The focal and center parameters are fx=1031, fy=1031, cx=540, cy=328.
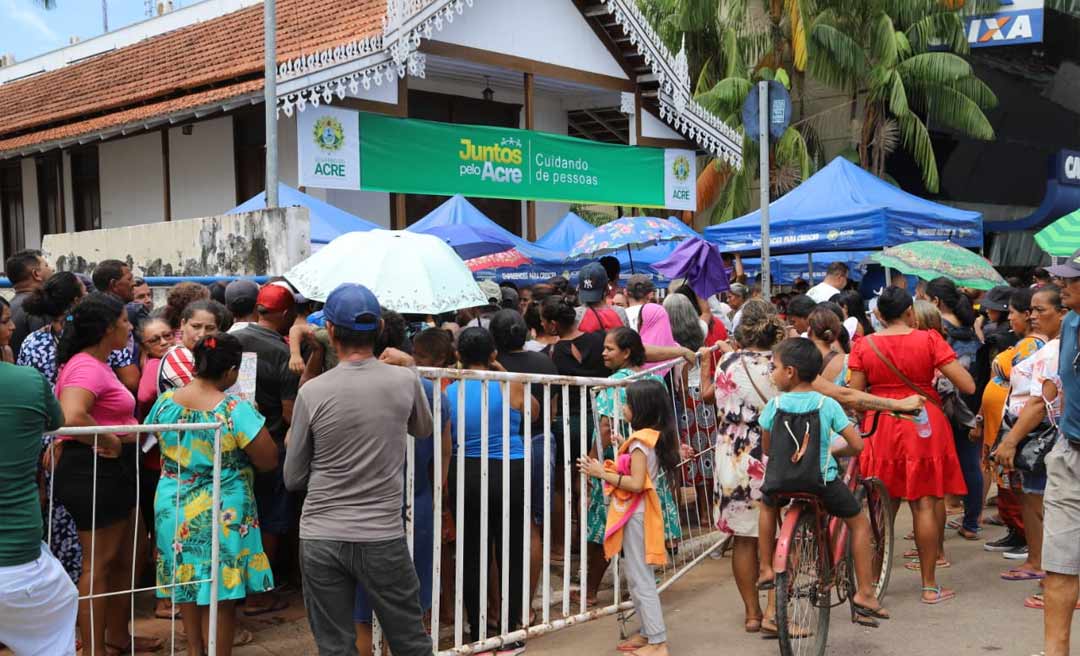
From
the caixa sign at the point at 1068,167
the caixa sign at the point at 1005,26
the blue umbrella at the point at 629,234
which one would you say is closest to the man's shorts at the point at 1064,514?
the blue umbrella at the point at 629,234

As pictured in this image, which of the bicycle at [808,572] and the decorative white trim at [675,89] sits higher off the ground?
the decorative white trim at [675,89]

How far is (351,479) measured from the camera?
4.06 metres

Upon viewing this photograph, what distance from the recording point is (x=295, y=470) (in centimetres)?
410

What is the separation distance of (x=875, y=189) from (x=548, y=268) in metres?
4.46

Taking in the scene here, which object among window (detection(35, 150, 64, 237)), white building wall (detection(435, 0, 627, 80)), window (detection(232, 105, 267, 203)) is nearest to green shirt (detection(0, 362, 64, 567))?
white building wall (detection(435, 0, 627, 80))

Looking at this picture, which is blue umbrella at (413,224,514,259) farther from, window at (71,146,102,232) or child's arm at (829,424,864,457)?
window at (71,146,102,232)

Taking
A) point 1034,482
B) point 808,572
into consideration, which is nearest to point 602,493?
point 808,572

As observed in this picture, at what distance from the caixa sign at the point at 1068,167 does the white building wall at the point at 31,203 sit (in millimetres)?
22507

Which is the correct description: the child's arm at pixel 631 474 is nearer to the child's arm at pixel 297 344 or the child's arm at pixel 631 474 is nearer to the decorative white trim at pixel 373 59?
the child's arm at pixel 297 344

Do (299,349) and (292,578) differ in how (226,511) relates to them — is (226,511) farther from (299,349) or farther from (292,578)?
(292,578)

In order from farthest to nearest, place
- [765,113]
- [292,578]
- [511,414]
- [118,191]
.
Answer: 1. [118,191]
2. [765,113]
3. [292,578]
4. [511,414]

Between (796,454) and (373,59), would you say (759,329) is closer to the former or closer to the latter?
(796,454)

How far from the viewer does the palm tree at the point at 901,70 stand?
22.1 m

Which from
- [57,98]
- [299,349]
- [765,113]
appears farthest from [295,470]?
[57,98]
